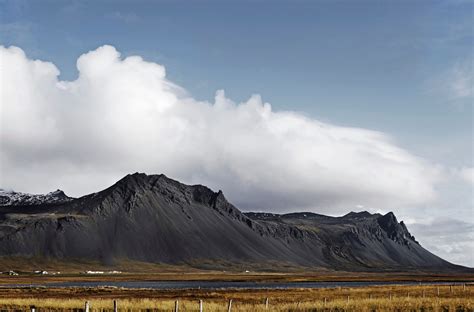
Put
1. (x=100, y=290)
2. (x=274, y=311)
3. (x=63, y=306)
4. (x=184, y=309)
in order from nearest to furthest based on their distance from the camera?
(x=274, y=311)
(x=184, y=309)
(x=63, y=306)
(x=100, y=290)

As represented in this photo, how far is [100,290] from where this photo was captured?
93.9 metres

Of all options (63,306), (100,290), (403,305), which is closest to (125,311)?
(63,306)

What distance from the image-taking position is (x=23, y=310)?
→ 53719 mm

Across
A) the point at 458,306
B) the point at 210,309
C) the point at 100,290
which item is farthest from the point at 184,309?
the point at 100,290

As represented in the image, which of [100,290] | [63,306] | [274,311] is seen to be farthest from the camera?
[100,290]

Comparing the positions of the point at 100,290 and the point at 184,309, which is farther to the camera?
the point at 100,290

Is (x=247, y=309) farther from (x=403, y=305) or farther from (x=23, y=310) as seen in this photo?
(x=23, y=310)

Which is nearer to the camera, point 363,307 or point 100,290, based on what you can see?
point 363,307

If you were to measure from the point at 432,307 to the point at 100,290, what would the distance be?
58.5m

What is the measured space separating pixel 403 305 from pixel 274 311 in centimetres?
1270

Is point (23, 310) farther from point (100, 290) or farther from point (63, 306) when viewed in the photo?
point (100, 290)

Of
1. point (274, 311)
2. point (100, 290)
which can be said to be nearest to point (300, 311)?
point (274, 311)

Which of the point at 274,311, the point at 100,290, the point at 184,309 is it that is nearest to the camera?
the point at 274,311

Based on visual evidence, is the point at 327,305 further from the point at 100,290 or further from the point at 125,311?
the point at 100,290
